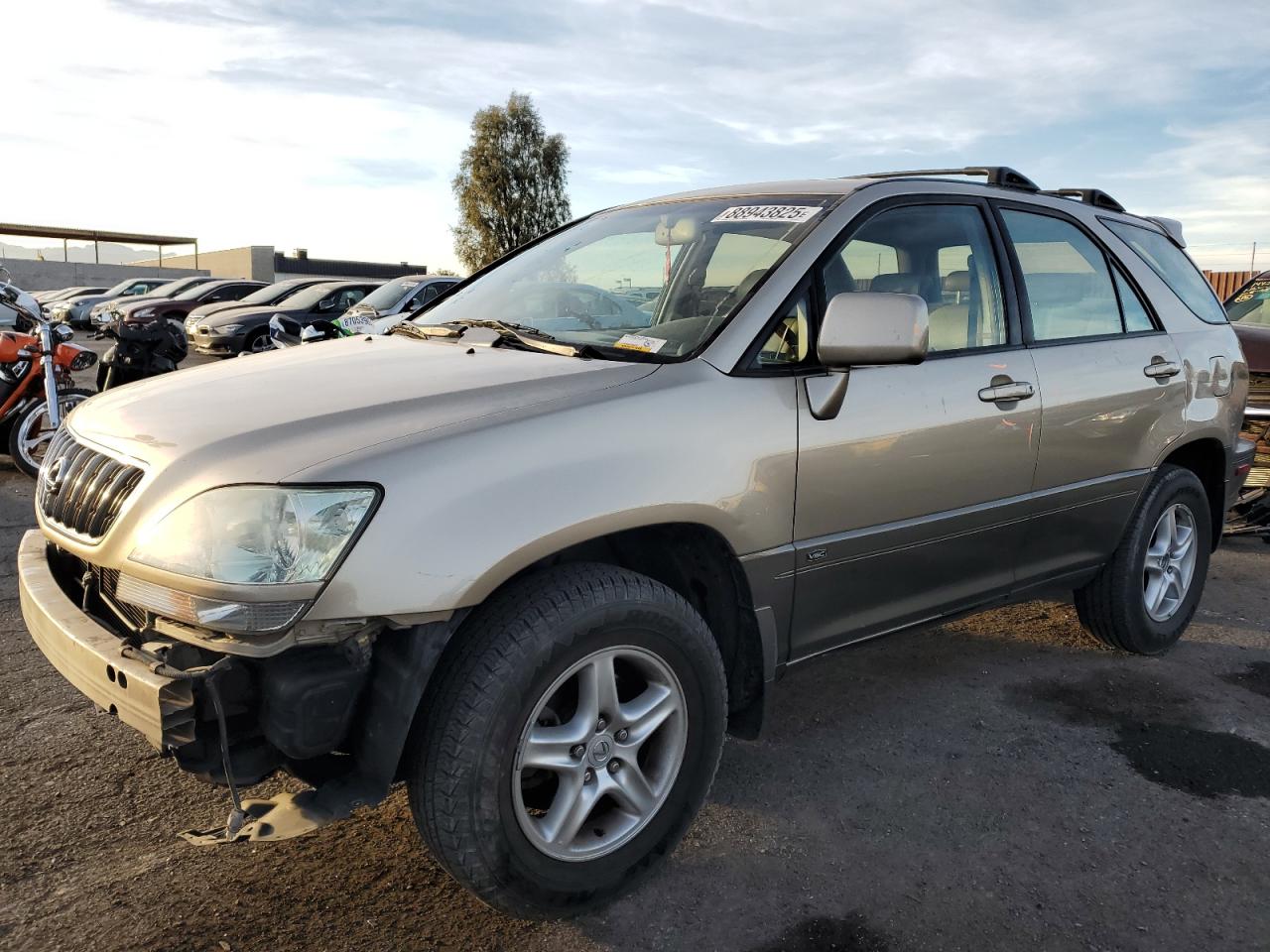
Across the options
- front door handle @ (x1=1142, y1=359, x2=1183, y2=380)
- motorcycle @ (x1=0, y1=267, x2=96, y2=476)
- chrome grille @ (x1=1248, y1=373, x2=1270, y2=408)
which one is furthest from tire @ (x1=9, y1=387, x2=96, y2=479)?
chrome grille @ (x1=1248, y1=373, x2=1270, y2=408)

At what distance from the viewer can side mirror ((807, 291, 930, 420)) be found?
8.20 feet

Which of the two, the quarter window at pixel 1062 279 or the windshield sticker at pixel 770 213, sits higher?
the windshield sticker at pixel 770 213

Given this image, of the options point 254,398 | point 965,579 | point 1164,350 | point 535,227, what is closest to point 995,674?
point 965,579

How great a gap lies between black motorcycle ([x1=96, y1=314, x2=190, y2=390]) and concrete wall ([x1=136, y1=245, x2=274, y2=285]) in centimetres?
3810

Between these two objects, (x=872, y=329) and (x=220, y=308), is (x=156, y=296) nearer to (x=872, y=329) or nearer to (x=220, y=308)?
(x=220, y=308)

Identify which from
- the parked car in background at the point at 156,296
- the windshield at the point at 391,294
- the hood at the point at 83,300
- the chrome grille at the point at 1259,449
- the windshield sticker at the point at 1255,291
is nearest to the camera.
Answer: the chrome grille at the point at 1259,449

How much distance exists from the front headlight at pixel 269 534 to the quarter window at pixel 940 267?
5.51ft

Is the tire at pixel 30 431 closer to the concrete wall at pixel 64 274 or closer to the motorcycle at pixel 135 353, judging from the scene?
the motorcycle at pixel 135 353

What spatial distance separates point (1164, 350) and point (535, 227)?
40.7 metres

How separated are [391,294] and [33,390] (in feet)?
21.4

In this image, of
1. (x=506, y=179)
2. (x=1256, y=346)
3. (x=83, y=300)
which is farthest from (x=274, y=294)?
(x=506, y=179)

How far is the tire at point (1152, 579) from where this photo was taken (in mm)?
3918

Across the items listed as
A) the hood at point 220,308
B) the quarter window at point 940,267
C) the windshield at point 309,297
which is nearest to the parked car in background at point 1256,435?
the quarter window at point 940,267

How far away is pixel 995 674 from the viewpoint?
3959 mm
